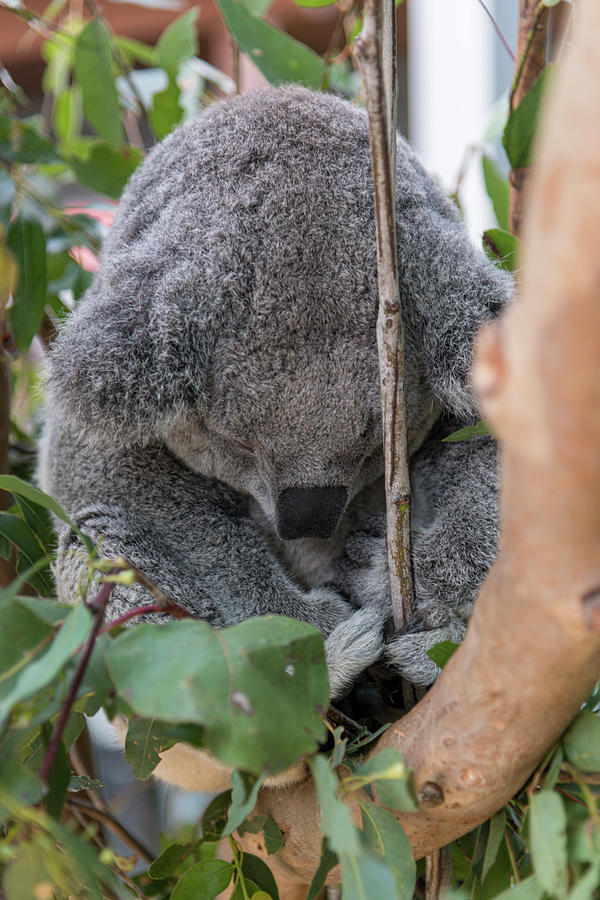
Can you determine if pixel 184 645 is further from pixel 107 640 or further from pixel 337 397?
pixel 337 397

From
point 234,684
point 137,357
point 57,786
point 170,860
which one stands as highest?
point 137,357

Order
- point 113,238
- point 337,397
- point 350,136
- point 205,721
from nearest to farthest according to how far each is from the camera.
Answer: point 205,721
point 337,397
point 350,136
point 113,238

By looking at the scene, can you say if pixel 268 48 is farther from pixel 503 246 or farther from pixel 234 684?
pixel 234 684

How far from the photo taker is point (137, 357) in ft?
4.02

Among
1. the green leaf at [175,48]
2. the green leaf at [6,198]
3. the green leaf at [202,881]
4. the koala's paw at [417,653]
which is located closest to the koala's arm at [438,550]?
the koala's paw at [417,653]

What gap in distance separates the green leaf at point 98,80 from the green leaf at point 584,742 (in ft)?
4.96

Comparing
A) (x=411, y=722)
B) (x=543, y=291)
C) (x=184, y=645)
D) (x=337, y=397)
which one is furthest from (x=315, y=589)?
A: (x=543, y=291)

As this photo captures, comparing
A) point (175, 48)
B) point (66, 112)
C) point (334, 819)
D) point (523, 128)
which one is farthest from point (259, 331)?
point (66, 112)

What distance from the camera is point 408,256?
1.28 meters

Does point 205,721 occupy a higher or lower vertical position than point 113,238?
lower

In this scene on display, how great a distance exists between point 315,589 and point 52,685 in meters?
0.82

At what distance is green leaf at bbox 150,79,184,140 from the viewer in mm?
1951

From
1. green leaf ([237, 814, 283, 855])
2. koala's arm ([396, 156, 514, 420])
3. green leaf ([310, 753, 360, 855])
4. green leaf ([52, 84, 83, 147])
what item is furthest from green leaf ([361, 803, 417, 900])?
green leaf ([52, 84, 83, 147])

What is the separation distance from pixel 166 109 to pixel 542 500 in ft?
5.46
